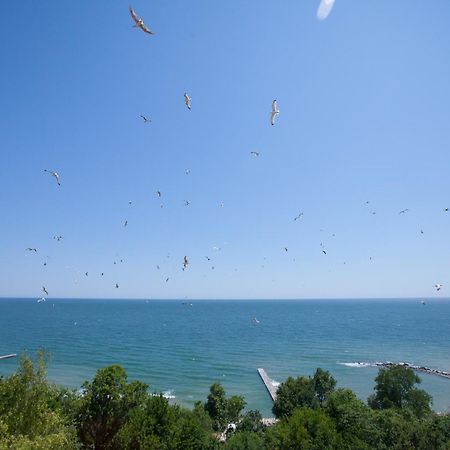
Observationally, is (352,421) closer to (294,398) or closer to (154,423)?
(294,398)

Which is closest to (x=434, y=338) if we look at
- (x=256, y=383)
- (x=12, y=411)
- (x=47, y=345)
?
(x=256, y=383)

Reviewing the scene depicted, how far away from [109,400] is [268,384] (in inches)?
1698

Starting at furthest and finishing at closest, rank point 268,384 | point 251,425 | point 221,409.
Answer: point 268,384 → point 221,409 → point 251,425

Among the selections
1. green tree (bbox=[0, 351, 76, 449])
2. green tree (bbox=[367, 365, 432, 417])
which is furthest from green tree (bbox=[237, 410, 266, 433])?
green tree (bbox=[0, 351, 76, 449])

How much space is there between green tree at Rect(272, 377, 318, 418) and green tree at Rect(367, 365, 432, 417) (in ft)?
35.4

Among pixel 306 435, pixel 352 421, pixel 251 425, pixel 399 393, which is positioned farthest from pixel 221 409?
pixel 399 393

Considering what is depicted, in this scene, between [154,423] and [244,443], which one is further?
[154,423]

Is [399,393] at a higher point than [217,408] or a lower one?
higher

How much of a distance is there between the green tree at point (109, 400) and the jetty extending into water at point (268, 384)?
3145cm

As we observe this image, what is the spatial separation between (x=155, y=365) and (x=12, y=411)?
242 feet

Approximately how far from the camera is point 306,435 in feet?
92.6

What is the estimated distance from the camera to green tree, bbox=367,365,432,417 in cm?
Answer: 4872

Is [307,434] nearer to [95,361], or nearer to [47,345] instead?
[95,361]

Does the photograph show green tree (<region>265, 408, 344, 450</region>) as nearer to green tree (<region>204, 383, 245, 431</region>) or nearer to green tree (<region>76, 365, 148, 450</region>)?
green tree (<region>76, 365, 148, 450</region>)
